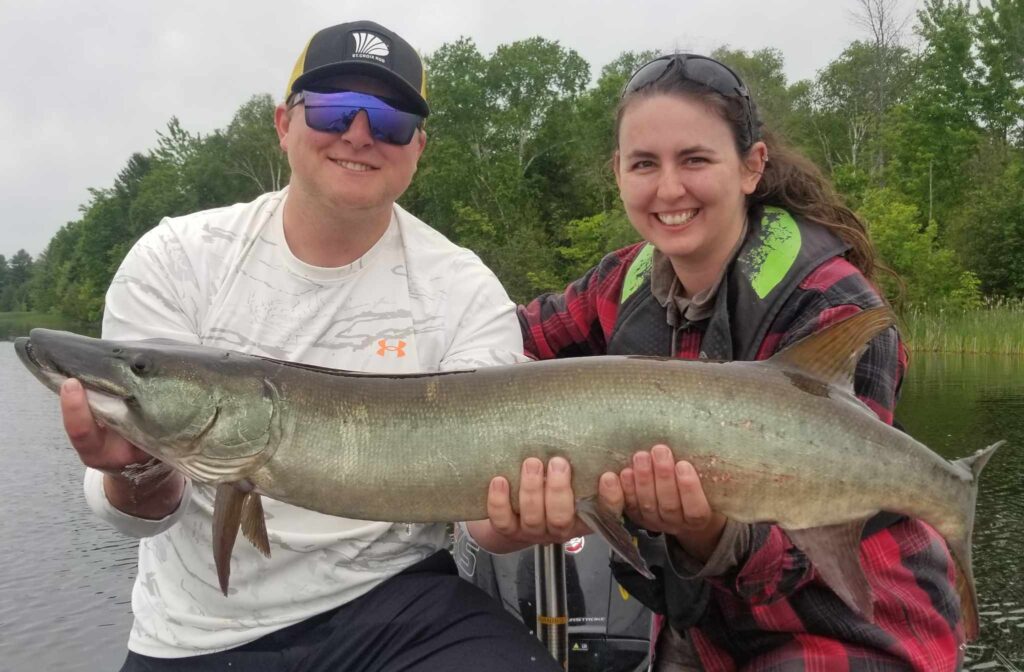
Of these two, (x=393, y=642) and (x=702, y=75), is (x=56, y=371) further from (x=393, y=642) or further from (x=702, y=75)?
(x=702, y=75)

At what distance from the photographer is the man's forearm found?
8.82 ft

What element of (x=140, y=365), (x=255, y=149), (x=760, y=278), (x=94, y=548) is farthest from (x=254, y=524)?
(x=255, y=149)

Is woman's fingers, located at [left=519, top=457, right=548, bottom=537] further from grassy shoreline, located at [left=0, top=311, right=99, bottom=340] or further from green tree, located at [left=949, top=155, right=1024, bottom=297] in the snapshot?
grassy shoreline, located at [left=0, top=311, right=99, bottom=340]

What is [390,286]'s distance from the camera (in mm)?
3139

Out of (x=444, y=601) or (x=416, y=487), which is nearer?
(x=416, y=487)

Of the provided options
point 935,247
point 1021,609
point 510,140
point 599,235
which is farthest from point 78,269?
point 1021,609

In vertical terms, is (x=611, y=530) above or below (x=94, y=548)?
above

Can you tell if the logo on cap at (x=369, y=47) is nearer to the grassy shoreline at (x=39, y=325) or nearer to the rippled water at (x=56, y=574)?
the rippled water at (x=56, y=574)

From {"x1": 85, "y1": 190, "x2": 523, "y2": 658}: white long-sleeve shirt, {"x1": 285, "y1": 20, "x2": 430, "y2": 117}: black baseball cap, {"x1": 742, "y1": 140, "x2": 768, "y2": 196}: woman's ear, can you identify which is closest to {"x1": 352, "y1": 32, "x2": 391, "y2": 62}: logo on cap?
{"x1": 285, "y1": 20, "x2": 430, "y2": 117}: black baseball cap

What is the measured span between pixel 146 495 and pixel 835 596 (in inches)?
88.0

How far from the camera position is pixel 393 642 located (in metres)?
2.77

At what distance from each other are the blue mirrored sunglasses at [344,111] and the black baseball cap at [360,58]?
0.24 ft

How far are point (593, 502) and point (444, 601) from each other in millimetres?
689

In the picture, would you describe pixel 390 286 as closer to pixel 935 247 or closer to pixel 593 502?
pixel 593 502
